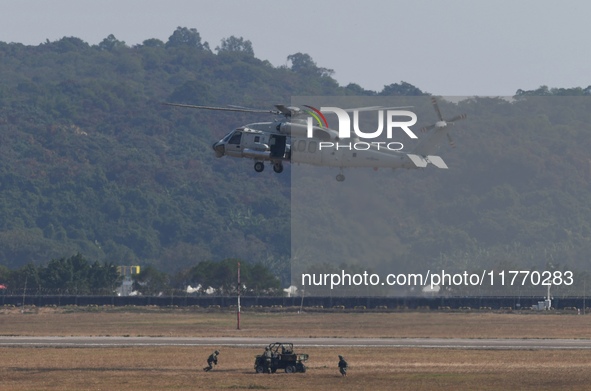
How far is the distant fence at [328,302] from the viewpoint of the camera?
141m

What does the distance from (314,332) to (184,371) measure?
1474 inches

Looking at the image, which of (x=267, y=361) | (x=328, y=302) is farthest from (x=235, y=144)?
(x=328, y=302)

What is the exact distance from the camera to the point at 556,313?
142 metres

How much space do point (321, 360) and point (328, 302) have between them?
210ft

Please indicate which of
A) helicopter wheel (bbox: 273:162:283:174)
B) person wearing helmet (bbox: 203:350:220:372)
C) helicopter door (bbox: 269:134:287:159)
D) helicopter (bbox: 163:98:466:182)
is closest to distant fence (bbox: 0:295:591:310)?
helicopter (bbox: 163:98:466:182)

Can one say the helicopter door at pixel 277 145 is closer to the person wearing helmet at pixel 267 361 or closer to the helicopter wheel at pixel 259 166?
the helicopter wheel at pixel 259 166

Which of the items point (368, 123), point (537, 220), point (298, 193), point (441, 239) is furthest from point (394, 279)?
point (368, 123)

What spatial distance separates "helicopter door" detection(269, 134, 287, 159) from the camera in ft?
261

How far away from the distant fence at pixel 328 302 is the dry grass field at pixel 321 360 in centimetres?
493

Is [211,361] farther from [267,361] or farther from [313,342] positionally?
[313,342]

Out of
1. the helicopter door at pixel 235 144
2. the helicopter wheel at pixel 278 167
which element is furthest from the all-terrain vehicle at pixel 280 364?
the helicopter door at pixel 235 144

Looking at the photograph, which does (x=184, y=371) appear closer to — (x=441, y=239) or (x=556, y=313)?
(x=441, y=239)

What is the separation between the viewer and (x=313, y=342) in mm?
104000

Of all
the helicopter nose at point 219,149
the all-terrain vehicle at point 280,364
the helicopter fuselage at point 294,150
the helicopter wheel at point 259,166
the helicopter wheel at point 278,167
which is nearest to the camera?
the helicopter wheel at point 278,167
